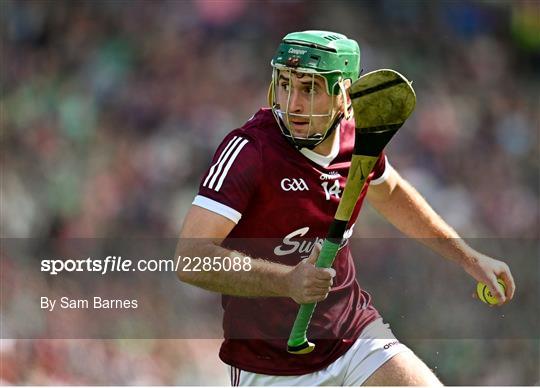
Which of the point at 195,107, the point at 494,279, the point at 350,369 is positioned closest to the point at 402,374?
the point at 350,369

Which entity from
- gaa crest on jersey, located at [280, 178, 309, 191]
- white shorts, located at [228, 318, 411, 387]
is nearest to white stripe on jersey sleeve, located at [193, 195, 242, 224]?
gaa crest on jersey, located at [280, 178, 309, 191]

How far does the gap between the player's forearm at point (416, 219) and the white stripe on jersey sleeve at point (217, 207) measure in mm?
840

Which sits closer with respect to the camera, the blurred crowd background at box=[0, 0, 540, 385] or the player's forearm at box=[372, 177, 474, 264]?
the player's forearm at box=[372, 177, 474, 264]

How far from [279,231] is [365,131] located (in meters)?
0.53

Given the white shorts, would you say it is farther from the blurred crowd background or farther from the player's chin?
the blurred crowd background

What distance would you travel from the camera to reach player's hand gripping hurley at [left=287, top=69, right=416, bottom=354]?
125 inches

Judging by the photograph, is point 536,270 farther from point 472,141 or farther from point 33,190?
point 33,190

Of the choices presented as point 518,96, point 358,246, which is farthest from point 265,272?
point 518,96

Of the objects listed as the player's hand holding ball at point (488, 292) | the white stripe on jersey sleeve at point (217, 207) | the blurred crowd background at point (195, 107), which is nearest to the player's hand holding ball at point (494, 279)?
the player's hand holding ball at point (488, 292)

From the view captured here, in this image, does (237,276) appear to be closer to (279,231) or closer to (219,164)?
(279,231)

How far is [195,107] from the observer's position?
20.4 feet

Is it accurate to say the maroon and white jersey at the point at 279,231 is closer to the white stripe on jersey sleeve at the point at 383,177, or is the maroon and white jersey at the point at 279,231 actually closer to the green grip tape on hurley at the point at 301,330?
the green grip tape on hurley at the point at 301,330

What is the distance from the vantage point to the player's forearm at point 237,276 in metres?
3.30

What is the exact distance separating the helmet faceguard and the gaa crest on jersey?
13cm
